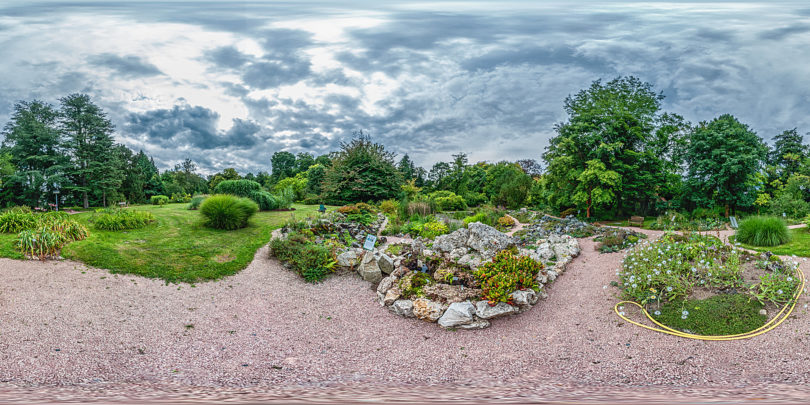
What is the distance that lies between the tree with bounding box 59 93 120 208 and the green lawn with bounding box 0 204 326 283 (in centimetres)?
741

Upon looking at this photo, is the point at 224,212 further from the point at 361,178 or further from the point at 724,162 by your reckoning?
the point at 724,162

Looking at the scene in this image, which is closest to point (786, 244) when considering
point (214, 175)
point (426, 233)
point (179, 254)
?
point (426, 233)

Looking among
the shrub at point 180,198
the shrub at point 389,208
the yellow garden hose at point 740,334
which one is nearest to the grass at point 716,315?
the yellow garden hose at point 740,334

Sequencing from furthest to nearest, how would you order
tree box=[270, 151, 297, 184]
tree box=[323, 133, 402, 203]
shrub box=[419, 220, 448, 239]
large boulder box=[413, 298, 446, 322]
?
tree box=[270, 151, 297, 184] < tree box=[323, 133, 402, 203] < shrub box=[419, 220, 448, 239] < large boulder box=[413, 298, 446, 322]

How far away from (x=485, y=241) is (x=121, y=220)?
9.78m

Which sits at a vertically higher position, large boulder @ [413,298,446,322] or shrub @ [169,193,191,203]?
large boulder @ [413,298,446,322]

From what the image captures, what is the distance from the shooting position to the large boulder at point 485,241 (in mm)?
7797

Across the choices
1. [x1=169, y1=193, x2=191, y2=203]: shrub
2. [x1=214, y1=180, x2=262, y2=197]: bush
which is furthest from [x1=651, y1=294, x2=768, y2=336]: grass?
[x1=169, y1=193, x2=191, y2=203]: shrub

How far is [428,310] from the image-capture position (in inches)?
211

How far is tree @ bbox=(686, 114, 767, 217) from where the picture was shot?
46.2 ft

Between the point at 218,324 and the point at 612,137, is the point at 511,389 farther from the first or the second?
the point at 612,137

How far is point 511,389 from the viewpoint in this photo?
3.38 meters

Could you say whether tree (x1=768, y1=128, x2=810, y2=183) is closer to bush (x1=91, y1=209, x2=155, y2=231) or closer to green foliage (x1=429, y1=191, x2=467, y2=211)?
green foliage (x1=429, y1=191, x2=467, y2=211)

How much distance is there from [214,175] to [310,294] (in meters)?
35.1
